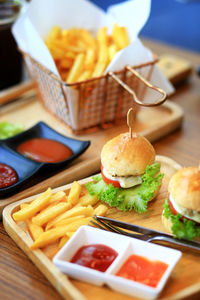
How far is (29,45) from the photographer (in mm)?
2992

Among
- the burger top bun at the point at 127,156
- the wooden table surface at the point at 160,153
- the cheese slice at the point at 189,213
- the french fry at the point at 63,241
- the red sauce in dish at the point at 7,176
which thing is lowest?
the wooden table surface at the point at 160,153

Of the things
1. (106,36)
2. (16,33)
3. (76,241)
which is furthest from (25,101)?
(76,241)

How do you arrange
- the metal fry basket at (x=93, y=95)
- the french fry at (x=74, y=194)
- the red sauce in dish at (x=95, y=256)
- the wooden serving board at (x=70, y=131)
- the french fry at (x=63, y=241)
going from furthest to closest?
the metal fry basket at (x=93, y=95) → the wooden serving board at (x=70, y=131) → the french fry at (x=74, y=194) → the french fry at (x=63, y=241) → the red sauce in dish at (x=95, y=256)

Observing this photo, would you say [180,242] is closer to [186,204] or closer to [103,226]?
[186,204]

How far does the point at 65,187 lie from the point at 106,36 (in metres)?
1.32

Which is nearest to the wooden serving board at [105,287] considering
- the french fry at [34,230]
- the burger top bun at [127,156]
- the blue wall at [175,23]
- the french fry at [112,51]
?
the french fry at [34,230]

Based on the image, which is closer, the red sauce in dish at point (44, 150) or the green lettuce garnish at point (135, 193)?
the green lettuce garnish at point (135, 193)

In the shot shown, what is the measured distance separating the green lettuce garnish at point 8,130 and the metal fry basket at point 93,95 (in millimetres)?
322

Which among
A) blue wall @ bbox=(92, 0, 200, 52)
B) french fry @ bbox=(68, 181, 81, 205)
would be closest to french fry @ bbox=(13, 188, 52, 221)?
french fry @ bbox=(68, 181, 81, 205)

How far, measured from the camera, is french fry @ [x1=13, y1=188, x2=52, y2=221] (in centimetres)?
206

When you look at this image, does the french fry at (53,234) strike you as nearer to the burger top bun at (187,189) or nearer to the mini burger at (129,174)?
the mini burger at (129,174)

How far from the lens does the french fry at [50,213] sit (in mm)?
2031

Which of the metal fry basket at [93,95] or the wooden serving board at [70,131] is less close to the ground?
the metal fry basket at [93,95]

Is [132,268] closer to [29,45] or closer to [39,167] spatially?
[39,167]
